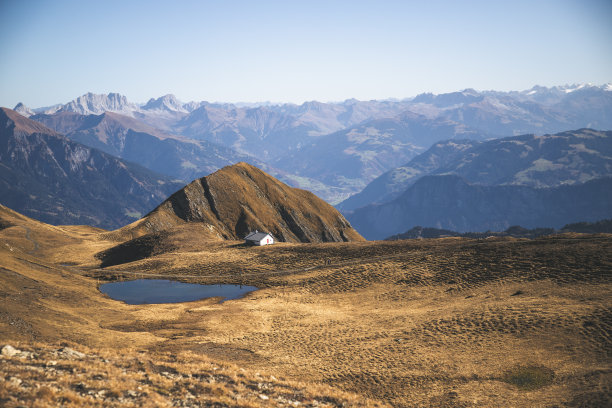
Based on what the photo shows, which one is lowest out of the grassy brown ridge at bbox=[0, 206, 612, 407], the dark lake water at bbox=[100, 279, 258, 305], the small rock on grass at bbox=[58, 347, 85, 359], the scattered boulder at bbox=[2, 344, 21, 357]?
the dark lake water at bbox=[100, 279, 258, 305]

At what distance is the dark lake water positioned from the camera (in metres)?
69.8

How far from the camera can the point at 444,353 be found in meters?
39.5

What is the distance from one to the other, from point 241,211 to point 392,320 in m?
119

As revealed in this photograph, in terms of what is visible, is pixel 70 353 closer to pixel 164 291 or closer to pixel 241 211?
pixel 164 291

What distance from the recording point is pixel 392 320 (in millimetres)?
50844

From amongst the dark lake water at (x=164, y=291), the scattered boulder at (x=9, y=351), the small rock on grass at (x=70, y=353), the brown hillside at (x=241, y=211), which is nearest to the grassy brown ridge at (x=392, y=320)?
the small rock on grass at (x=70, y=353)

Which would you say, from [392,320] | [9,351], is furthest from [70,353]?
[392,320]

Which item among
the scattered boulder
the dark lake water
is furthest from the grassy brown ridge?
the scattered boulder

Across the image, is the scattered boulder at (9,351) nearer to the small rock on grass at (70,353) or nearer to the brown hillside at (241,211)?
the small rock on grass at (70,353)

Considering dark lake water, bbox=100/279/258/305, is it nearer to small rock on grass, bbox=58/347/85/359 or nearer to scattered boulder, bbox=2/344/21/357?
small rock on grass, bbox=58/347/85/359

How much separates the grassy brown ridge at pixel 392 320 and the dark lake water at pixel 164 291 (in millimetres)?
3938

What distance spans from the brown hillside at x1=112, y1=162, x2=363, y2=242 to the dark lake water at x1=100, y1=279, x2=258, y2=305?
55217 millimetres

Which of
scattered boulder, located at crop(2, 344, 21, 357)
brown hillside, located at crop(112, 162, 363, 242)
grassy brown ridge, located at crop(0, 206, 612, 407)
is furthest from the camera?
brown hillside, located at crop(112, 162, 363, 242)

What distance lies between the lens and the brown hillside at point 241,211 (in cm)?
14650
